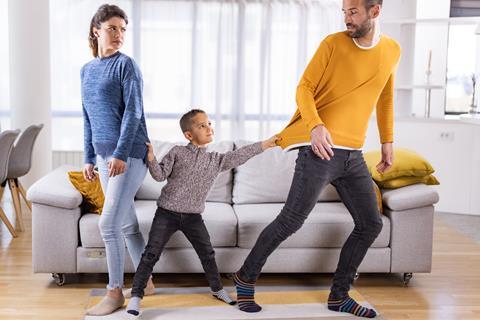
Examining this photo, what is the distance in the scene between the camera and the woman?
9.59ft

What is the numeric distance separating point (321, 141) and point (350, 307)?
892 millimetres

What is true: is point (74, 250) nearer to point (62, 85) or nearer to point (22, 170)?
point (22, 170)

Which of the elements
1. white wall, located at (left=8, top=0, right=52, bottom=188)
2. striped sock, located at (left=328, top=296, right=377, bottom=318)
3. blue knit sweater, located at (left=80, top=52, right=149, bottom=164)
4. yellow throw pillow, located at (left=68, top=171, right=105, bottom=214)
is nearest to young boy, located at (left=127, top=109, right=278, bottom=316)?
blue knit sweater, located at (left=80, top=52, right=149, bottom=164)

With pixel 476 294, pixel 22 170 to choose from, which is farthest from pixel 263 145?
pixel 22 170

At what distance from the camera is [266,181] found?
4094 mm

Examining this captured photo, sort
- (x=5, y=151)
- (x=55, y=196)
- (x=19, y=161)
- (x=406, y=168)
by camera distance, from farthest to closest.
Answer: (x=19, y=161) < (x=5, y=151) < (x=406, y=168) < (x=55, y=196)

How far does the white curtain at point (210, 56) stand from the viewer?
6.64 m

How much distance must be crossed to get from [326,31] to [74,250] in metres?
4.12

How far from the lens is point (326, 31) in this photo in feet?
22.5

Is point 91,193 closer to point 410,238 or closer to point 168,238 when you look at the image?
point 168,238

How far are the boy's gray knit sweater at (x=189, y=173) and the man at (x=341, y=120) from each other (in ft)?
1.12

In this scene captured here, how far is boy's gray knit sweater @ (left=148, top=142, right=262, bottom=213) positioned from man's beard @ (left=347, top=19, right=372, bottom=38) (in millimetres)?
714

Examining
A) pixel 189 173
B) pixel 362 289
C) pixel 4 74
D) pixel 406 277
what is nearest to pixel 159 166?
pixel 189 173

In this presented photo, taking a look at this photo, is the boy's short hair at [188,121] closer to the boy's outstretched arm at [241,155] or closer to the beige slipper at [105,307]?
the boy's outstretched arm at [241,155]
